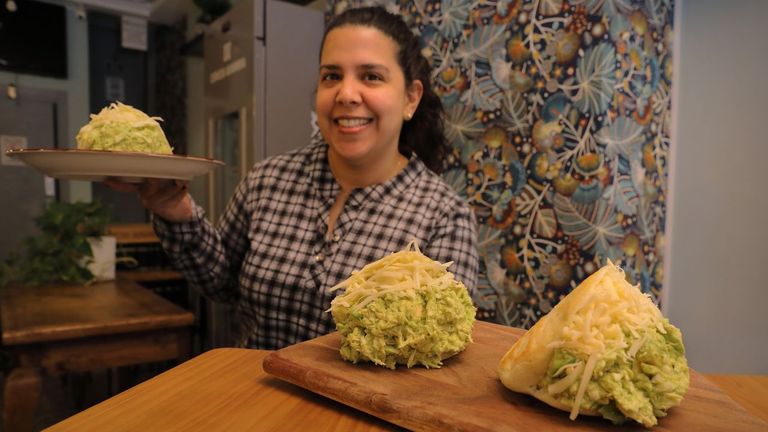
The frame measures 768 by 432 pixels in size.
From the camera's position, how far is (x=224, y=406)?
0.71 meters

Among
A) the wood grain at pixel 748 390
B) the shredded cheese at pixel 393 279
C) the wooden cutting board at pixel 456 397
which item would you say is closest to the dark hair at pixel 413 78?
the shredded cheese at pixel 393 279

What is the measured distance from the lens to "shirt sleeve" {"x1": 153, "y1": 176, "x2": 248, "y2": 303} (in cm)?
143

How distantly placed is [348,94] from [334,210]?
360 mm

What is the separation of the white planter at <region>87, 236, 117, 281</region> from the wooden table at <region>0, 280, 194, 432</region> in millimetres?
359

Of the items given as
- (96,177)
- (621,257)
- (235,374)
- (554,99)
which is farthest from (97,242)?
(621,257)

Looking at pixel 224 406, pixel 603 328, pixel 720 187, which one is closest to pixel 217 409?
pixel 224 406

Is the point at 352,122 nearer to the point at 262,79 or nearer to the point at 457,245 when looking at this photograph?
the point at 457,245

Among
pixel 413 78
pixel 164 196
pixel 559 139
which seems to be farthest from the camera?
pixel 559 139

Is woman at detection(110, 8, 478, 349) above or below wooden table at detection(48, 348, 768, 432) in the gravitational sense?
above

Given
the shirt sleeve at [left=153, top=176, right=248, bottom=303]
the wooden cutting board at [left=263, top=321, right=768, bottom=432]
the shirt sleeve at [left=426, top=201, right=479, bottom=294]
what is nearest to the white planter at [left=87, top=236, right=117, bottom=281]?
the shirt sleeve at [left=153, top=176, right=248, bottom=303]

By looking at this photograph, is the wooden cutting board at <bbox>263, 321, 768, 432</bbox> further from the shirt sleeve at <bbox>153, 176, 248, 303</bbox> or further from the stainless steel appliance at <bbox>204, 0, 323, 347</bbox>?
the stainless steel appliance at <bbox>204, 0, 323, 347</bbox>

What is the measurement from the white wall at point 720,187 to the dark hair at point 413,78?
3.30 feet

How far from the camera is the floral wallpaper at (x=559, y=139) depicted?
184 centimetres

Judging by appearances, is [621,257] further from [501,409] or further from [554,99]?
[501,409]
